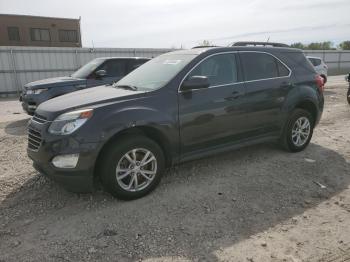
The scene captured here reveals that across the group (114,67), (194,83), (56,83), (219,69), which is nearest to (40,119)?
(194,83)

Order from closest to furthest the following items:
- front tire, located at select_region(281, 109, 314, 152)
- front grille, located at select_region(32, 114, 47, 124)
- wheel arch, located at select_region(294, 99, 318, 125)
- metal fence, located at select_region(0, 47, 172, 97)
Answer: front grille, located at select_region(32, 114, 47, 124) → front tire, located at select_region(281, 109, 314, 152) → wheel arch, located at select_region(294, 99, 318, 125) → metal fence, located at select_region(0, 47, 172, 97)

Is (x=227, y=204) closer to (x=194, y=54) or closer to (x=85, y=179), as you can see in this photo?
(x=85, y=179)

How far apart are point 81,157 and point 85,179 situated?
267 mm

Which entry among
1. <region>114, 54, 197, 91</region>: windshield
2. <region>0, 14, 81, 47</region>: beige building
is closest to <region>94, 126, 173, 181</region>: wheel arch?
<region>114, 54, 197, 91</region>: windshield

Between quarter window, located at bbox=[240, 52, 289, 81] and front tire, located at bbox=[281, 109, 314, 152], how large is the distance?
763 mm

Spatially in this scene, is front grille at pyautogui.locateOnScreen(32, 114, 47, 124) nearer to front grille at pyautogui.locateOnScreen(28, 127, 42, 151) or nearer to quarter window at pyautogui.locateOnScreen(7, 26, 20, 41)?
front grille at pyautogui.locateOnScreen(28, 127, 42, 151)

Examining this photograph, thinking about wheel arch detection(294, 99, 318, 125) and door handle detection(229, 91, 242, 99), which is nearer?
door handle detection(229, 91, 242, 99)

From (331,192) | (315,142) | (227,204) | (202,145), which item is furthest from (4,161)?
(315,142)

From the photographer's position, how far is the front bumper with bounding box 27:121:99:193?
12.0ft

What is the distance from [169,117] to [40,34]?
37.1 meters

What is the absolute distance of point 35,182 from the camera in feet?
15.1

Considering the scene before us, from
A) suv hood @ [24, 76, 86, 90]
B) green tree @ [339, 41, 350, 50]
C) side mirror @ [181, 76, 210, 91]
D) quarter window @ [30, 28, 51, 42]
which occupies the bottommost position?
suv hood @ [24, 76, 86, 90]

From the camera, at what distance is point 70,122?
3.73 meters

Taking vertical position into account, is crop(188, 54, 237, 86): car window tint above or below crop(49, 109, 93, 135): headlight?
above
